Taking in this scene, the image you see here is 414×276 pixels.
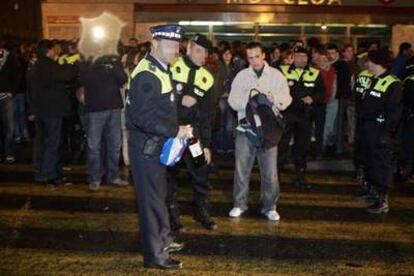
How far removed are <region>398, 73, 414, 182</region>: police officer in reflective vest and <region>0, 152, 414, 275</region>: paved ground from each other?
89cm

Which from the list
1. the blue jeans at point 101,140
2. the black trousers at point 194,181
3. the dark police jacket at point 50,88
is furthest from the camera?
the dark police jacket at point 50,88

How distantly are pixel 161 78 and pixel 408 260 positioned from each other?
9.77 feet

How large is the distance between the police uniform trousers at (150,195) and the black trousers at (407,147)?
5.67m

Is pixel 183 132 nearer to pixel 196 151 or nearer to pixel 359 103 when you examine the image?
pixel 196 151

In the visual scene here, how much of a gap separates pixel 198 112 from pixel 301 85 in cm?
316

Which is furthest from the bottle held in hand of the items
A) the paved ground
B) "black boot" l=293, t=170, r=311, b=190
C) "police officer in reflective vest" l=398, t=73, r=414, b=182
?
"police officer in reflective vest" l=398, t=73, r=414, b=182

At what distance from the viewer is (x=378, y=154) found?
26.3ft

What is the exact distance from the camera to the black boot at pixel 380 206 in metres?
7.95

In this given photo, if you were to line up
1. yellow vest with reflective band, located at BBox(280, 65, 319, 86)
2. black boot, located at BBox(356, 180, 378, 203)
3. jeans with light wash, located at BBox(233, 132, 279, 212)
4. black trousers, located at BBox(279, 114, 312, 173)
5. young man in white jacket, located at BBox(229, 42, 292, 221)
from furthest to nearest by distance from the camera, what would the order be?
yellow vest with reflective band, located at BBox(280, 65, 319, 86), black trousers, located at BBox(279, 114, 312, 173), black boot, located at BBox(356, 180, 378, 203), jeans with light wash, located at BBox(233, 132, 279, 212), young man in white jacket, located at BBox(229, 42, 292, 221)

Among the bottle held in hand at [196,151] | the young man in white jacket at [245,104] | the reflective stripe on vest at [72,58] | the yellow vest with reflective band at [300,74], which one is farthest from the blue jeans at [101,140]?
the bottle held in hand at [196,151]

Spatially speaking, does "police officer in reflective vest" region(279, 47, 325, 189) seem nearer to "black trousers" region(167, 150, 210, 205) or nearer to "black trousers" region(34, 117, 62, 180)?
"black trousers" region(167, 150, 210, 205)

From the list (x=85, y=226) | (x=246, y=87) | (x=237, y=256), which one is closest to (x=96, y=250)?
(x=85, y=226)

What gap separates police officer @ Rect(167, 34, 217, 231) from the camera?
259 inches

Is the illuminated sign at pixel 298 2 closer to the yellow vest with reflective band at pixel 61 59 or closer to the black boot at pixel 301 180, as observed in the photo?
the yellow vest with reflective band at pixel 61 59
